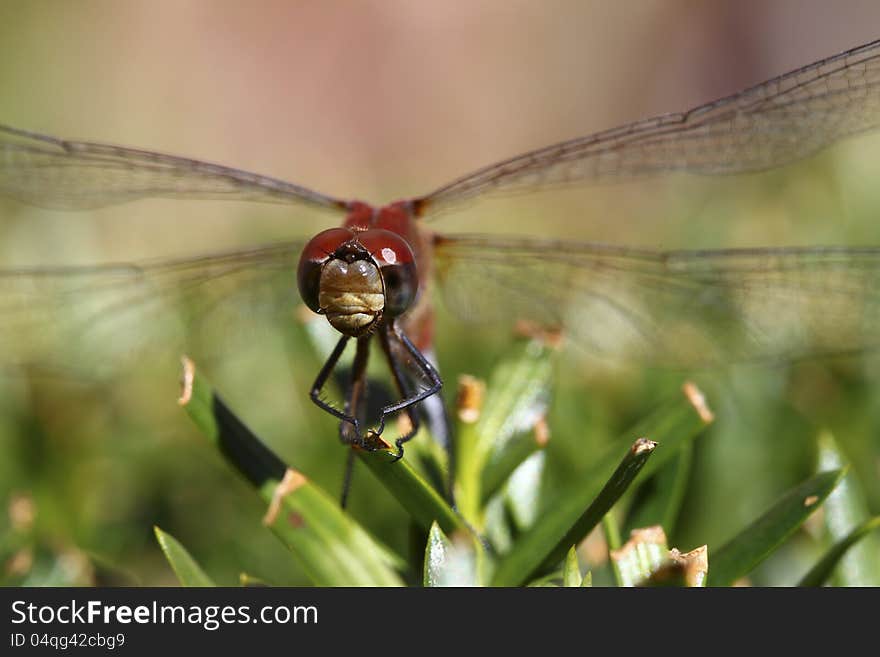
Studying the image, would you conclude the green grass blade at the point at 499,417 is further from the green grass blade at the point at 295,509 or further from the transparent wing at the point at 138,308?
the transparent wing at the point at 138,308

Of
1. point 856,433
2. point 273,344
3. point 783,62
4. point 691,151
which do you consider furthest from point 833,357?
point 783,62

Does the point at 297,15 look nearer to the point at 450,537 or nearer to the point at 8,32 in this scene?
the point at 8,32

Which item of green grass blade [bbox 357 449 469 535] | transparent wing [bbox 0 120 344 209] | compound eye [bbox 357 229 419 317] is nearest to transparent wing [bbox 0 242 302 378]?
transparent wing [bbox 0 120 344 209]

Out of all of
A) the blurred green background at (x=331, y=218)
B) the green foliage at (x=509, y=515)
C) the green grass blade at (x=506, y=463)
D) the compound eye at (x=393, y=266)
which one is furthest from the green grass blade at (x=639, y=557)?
the compound eye at (x=393, y=266)

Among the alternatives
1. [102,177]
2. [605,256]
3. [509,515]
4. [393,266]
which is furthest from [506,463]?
[102,177]

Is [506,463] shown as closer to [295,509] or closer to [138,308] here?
[295,509]
